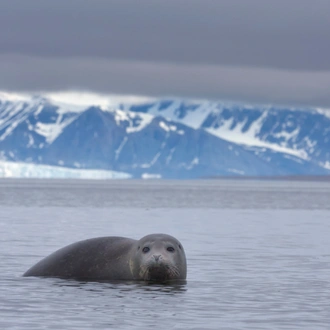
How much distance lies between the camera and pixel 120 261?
2831 centimetres

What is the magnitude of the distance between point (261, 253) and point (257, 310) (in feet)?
58.0

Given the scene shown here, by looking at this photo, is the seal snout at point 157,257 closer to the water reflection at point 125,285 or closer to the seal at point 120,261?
the seal at point 120,261

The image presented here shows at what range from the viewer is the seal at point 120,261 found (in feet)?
89.1

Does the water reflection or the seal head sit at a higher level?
the seal head

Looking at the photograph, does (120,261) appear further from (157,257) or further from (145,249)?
(157,257)

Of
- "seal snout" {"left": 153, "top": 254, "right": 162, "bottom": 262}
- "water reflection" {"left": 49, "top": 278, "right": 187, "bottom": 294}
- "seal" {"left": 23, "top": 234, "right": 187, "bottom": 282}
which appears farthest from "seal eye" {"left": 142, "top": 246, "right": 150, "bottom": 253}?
"water reflection" {"left": 49, "top": 278, "right": 187, "bottom": 294}

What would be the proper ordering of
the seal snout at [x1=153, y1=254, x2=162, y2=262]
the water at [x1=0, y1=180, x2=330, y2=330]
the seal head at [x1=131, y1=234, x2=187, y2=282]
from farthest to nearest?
the seal head at [x1=131, y1=234, x2=187, y2=282] < the seal snout at [x1=153, y1=254, x2=162, y2=262] < the water at [x1=0, y1=180, x2=330, y2=330]

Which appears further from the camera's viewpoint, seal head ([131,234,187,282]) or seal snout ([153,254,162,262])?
seal head ([131,234,187,282])

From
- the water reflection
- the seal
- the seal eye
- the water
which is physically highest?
the seal eye

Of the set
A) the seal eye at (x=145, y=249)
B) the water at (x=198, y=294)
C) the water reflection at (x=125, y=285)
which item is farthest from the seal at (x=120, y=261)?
the water at (x=198, y=294)

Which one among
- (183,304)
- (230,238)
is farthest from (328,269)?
(230,238)

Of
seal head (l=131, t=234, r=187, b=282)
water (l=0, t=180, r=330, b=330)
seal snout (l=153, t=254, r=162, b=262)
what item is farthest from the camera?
seal head (l=131, t=234, r=187, b=282)

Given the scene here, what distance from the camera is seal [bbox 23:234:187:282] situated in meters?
27.2

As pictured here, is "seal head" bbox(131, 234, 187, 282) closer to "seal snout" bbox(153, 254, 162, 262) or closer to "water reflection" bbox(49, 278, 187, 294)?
"seal snout" bbox(153, 254, 162, 262)
